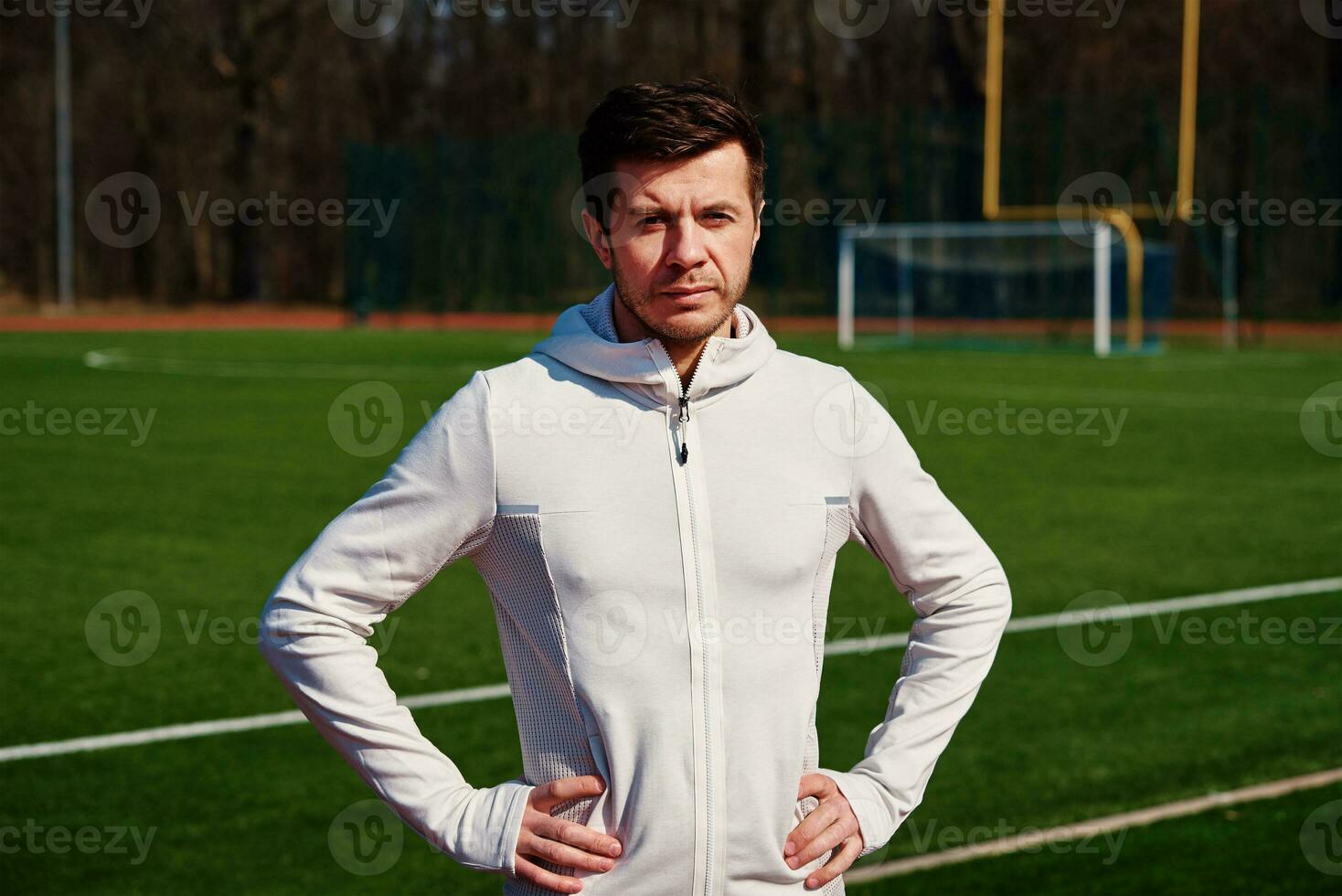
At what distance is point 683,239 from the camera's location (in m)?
2.17

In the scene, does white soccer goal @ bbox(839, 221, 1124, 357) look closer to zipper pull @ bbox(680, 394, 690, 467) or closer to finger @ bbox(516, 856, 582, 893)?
zipper pull @ bbox(680, 394, 690, 467)

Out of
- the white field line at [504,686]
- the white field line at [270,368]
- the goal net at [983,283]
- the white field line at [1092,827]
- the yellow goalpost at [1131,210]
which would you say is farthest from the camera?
the goal net at [983,283]

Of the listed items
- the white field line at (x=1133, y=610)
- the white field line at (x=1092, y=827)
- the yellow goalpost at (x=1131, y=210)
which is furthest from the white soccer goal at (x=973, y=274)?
the white field line at (x=1092, y=827)

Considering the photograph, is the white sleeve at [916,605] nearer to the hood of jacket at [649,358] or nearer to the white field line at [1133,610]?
the hood of jacket at [649,358]

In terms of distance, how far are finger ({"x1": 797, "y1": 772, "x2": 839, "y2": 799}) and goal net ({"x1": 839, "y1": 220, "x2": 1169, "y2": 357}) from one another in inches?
888

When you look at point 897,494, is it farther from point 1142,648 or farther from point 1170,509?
point 1170,509

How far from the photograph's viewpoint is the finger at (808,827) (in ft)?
7.31

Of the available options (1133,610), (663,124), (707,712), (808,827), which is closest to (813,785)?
(808,827)

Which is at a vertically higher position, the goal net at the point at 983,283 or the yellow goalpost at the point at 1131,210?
the yellow goalpost at the point at 1131,210

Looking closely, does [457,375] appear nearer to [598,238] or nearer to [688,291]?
[598,238]

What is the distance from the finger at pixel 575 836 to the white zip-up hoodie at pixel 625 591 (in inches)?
1.1

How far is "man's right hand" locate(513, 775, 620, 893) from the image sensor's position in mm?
2129

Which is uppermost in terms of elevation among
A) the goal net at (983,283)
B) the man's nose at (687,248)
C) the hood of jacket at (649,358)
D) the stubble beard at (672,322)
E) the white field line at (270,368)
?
the man's nose at (687,248)

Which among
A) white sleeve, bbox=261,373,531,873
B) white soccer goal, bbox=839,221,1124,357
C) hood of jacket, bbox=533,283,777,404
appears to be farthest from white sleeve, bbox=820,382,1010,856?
white soccer goal, bbox=839,221,1124,357
